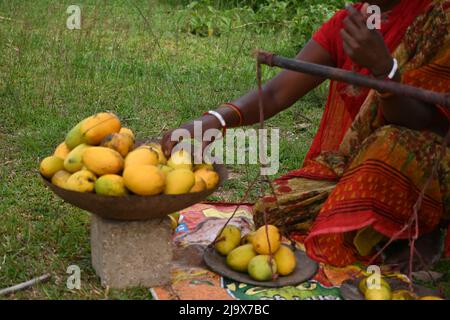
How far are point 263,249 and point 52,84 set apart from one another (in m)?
3.14

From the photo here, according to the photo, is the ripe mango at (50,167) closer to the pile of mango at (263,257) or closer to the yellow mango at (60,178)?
the yellow mango at (60,178)

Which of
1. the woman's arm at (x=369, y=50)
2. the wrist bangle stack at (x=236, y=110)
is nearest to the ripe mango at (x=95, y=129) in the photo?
the wrist bangle stack at (x=236, y=110)

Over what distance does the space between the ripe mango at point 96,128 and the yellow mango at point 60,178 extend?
0.17 m

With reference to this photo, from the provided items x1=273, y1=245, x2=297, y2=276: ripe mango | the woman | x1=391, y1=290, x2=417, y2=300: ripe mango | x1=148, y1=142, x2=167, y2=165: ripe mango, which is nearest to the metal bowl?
x1=148, y1=142, x2=167, y2=165: ripe mango

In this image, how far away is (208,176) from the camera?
117 inches

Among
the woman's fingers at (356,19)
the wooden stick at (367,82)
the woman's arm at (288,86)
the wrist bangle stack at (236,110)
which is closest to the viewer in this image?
the wooden stick at (367,82)

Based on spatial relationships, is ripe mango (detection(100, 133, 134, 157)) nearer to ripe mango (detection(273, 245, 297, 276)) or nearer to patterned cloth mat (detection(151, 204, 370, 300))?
patterned cloth mat (detection(151, 204, 370, 300))

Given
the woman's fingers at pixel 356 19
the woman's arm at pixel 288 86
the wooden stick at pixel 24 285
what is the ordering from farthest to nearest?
the woman's arm at pixel 288 86 < the wooden stick at pixel 24 285 < the woman's fingers at pixel 356 19

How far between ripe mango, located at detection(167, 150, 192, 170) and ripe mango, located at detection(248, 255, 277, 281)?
18.7 inches

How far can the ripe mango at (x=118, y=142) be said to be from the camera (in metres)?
2.93

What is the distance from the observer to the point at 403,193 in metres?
3.23

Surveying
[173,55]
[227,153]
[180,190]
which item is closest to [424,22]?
[180,190]
